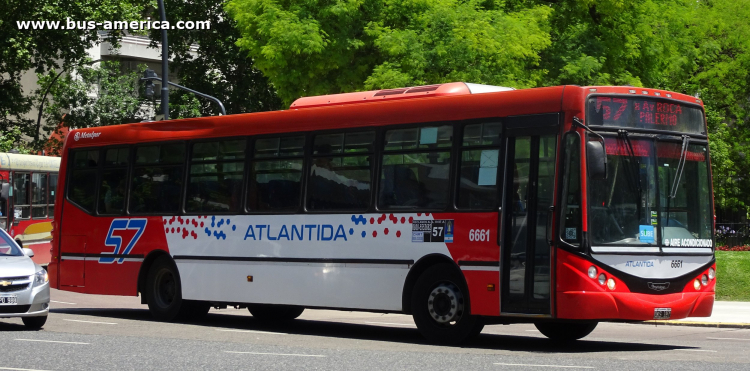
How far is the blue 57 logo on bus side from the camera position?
679 inches

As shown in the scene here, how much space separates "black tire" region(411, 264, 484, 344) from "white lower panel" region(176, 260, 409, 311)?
346 millimetres

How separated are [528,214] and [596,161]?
1052 mm

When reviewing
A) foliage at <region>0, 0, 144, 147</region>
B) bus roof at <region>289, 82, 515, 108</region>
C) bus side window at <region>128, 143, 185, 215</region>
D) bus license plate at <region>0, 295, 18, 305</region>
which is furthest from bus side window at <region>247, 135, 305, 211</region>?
foliage at <region>0, 0, 144, 147</region>

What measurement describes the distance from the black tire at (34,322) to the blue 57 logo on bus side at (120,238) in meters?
2.85

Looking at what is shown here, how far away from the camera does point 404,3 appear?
26312mm

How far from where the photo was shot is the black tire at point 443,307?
1279 centimetres

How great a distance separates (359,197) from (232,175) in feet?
8.60

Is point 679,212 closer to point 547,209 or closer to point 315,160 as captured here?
point 547,209

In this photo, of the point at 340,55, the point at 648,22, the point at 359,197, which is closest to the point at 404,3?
the point at 340,55

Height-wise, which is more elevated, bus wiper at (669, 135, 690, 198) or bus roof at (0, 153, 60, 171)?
bus roof at (0, 153, 60, 171)

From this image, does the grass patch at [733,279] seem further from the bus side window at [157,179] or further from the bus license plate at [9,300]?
the bus license plate at [9,300]

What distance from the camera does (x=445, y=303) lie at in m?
13.0

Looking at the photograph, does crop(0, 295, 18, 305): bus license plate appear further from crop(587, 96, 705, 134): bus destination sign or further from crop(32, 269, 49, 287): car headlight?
crop(587, 96, 705, 134): bus destination sign

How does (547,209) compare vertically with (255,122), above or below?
below
